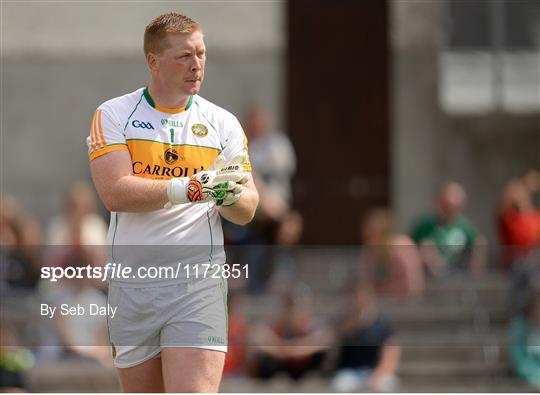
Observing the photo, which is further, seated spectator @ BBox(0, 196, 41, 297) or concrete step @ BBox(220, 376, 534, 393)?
concrete step @ BBox(220, 376, 534, 393)

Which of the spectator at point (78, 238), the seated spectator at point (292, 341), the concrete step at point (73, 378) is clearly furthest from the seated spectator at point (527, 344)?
the spectator at point (78, 238)

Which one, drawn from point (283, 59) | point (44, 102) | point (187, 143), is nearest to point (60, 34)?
point (44, 102)

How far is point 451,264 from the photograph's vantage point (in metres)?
10.1

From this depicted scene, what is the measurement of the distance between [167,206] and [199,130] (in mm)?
315

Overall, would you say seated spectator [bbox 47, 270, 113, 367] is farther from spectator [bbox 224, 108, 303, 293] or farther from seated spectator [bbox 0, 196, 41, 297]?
spectator [bbox 224, 108, 303, 293]

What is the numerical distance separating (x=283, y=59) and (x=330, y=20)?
2.61 feet

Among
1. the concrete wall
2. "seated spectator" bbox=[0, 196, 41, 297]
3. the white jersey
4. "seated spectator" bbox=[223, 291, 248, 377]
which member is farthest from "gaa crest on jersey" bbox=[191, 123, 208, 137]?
the concrete wall

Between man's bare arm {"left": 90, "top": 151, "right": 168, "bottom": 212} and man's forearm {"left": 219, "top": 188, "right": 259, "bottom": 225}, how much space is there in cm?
24

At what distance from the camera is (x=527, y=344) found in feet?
33.9

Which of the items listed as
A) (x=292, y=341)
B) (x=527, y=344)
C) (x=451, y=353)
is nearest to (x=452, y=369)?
(x=451, y=353)

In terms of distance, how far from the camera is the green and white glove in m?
4.48

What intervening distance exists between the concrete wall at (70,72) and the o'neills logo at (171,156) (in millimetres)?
9021

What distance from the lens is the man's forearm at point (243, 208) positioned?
4.60 m

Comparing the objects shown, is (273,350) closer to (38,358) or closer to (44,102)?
(38,358)
